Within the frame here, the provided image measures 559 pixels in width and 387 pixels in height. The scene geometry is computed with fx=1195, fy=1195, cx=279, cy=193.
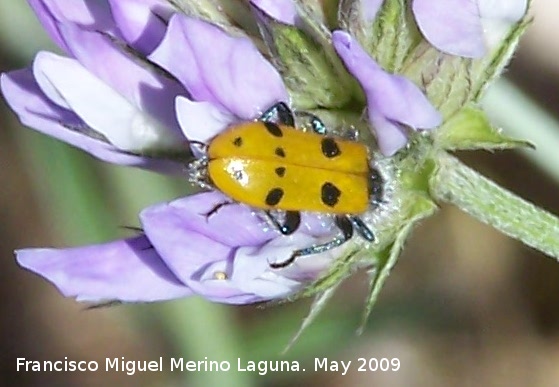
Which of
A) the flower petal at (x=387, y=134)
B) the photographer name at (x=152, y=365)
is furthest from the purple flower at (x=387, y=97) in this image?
the photographer name at (x=152, y=365)

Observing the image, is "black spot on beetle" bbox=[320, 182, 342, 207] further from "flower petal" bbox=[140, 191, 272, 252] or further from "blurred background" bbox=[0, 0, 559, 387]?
"blurred background" bbox=[0, 0, 559, 387]

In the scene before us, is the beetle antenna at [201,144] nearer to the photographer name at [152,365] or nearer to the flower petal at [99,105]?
the flower petal at [99,105]

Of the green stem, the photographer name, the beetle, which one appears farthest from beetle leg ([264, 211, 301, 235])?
the photographer name

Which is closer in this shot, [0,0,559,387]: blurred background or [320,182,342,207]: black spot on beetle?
[320,182,342,207]: black spot on beetle

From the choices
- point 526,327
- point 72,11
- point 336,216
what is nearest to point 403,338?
point 526,327

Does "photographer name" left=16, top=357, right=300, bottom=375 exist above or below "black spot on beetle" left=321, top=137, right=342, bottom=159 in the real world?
below

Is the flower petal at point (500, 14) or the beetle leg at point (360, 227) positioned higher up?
the flower petal at point (500, 14)

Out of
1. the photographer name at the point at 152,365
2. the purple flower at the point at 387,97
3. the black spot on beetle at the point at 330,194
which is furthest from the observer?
the photographer name at the point at 152,365
